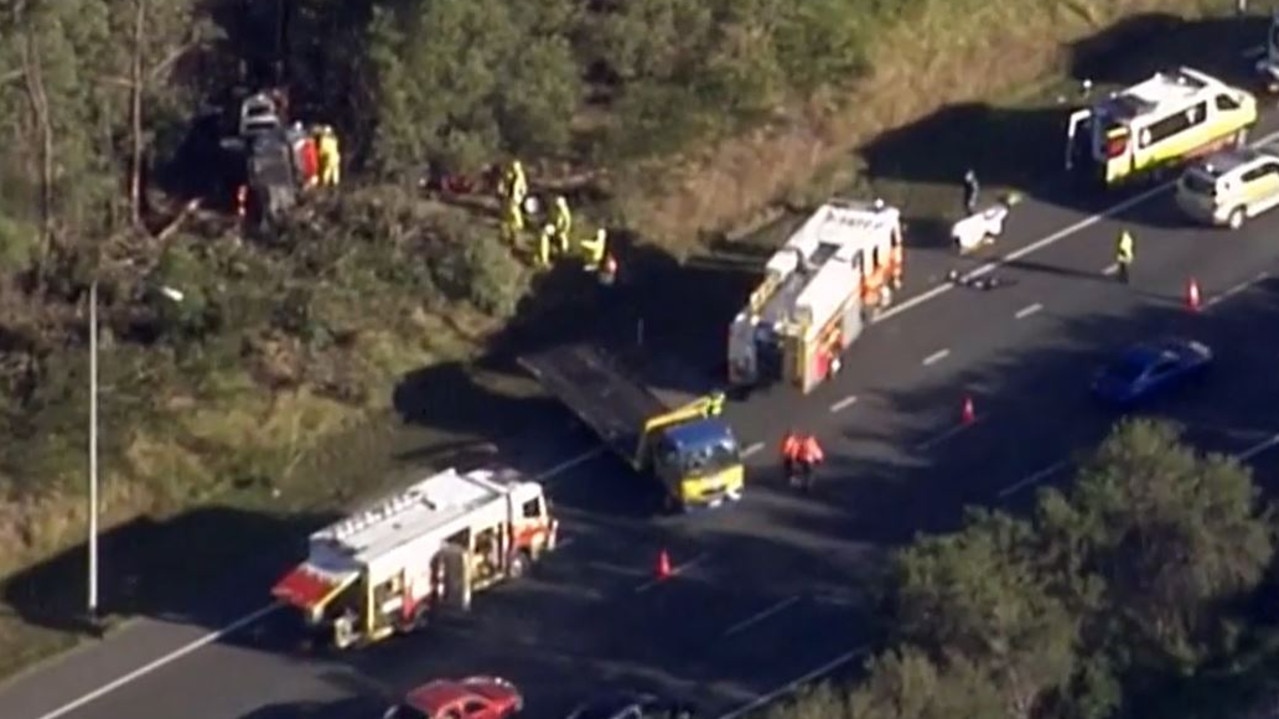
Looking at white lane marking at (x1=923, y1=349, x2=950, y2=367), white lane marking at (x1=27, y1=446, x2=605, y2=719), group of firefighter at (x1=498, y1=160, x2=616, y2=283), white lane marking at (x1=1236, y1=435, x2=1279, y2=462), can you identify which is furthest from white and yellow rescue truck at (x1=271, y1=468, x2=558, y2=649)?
white lane marking at (x1=1236, y1=435, x2=1279, y2=462)

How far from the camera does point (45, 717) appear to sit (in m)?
48.1

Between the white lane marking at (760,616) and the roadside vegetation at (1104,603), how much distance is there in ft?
6.56

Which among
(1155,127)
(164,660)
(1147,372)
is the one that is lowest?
(164,660)

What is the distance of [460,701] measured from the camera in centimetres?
4675

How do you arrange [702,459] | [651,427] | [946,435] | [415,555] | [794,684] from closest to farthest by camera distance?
[794,684]
[415,555]
[702,459]
[651,427]
[946,435]

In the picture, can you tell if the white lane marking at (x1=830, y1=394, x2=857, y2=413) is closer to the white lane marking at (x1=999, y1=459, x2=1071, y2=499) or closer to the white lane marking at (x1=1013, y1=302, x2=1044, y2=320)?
the white lane marking at (x1=999, y1=459, x2=1071, y2=499)

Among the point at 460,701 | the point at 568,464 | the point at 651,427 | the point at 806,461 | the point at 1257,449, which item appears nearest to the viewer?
the point at 460,701

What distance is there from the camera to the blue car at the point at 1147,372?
53.4m

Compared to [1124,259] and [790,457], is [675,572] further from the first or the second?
[1124,259]

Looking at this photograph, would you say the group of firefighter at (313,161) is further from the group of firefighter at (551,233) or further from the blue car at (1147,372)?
the blue car at (1147,372)

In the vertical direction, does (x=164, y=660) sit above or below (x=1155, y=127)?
below

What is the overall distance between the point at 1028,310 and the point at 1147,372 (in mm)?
3393

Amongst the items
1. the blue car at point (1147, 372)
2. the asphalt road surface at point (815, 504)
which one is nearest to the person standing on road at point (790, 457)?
the asphalt road surface at point (815, 504)

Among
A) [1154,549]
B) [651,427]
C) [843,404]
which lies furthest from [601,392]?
[1154,549]
